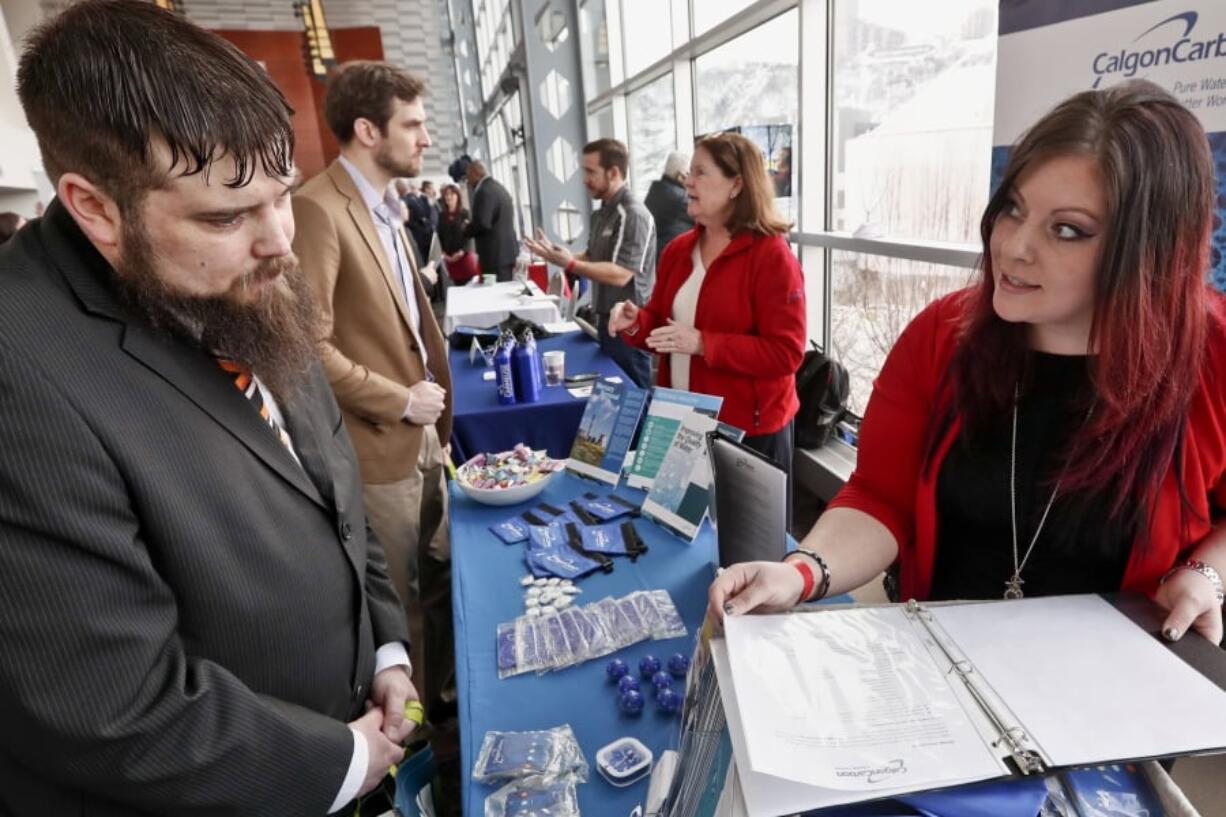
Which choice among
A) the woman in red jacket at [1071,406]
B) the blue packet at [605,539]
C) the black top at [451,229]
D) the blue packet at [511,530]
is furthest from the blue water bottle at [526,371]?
the black top at [451,229]

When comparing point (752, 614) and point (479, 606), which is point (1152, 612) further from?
point (479, 606)

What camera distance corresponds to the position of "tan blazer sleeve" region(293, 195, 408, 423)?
170 cm

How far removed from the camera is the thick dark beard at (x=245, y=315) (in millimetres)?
785

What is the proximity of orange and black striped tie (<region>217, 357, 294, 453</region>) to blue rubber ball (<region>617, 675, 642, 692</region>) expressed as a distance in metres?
0.63

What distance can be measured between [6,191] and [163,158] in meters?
6.97

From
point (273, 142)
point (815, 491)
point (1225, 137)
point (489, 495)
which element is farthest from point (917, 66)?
point (273, 142)

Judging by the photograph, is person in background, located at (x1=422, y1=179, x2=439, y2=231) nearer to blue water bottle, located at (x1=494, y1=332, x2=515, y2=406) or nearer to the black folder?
blue water bottle, located at (x1=494, y1=332, x2=515, y2=406)

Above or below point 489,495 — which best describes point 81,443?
above

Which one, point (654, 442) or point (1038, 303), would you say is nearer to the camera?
point (1038, 303)

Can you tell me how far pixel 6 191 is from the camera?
5582mm

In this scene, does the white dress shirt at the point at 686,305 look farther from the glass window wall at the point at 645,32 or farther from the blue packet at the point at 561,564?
the glass window wall at the point at 645,32

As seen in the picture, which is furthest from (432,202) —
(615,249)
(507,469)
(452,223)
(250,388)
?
(250,388)

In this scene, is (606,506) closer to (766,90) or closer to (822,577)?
(822,577)

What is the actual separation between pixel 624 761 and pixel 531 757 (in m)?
0.13
